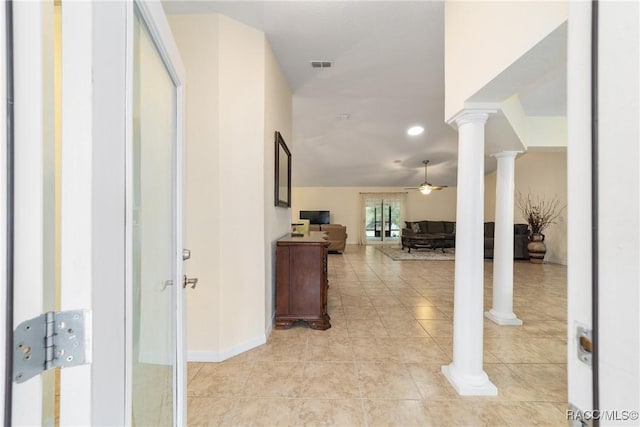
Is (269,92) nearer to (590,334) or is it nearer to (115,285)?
(115,285)

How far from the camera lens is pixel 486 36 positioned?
1.63 metres

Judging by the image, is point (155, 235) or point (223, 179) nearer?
point (155, 235)

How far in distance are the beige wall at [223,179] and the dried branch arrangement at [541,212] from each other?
Answer: 23.1ft

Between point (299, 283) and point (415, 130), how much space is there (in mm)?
4359

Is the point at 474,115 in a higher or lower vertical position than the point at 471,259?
higher

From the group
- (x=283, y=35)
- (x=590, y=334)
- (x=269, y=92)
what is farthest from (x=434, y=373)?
(x=283, y=35)

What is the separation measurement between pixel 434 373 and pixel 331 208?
9.02 metres

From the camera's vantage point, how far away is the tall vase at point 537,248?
6605 mm

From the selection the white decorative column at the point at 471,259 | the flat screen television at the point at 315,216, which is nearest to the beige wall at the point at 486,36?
the white decorative column at the point at 471,259

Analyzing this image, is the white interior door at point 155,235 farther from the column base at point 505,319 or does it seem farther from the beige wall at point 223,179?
the column base at point 505,319

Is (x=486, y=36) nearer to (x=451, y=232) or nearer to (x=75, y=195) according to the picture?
(x=75, y=195)

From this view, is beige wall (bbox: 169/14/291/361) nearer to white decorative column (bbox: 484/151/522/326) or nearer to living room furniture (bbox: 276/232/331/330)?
living room furniture (bbox: 276/232/331/330)

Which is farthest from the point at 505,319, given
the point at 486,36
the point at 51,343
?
the point at 51,343

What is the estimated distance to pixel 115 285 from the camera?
61 centimetres
